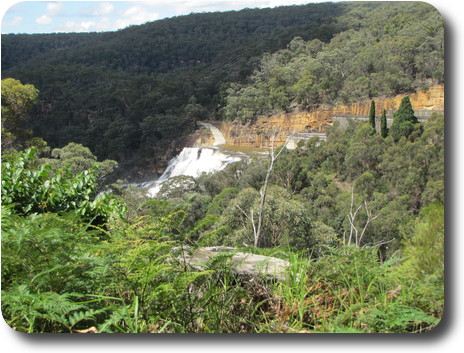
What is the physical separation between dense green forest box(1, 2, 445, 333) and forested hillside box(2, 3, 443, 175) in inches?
3.4

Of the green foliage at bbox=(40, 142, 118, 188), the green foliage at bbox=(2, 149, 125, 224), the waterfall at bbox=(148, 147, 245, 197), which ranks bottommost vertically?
the waterfall at bbox=(148, 147, 245, 197)

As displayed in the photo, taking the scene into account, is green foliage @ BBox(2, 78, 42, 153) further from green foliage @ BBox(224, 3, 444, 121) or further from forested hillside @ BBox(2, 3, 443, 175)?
green foliage @ BBox(224, 3, 444, 121)

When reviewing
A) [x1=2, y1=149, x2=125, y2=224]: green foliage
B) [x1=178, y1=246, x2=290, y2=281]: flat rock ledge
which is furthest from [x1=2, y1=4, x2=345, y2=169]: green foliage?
[x1=178, y1=246, x2=290, y2=281]: flat rock ledge

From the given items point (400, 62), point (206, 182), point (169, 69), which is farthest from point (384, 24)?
point (169, 69)

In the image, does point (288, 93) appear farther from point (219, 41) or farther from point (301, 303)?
point (301, 303)

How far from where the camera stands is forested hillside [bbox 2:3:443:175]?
9.07 m

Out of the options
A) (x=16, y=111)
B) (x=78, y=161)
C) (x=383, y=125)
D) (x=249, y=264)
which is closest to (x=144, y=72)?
(x=78, y=161)

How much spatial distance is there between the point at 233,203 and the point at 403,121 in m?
2.96

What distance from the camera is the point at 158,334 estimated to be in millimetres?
1514

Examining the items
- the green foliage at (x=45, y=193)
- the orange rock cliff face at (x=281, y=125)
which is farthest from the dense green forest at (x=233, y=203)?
the orange rock cliff face at (x=281, y=125)

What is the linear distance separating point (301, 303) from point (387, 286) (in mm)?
320

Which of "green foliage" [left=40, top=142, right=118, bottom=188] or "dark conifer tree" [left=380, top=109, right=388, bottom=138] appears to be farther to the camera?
"dark conifer tree" [left=380, top=109, right=388, bottom=138]

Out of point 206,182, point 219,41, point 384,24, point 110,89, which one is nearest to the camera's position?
point 206,182

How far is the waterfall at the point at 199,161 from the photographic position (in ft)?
33.8
